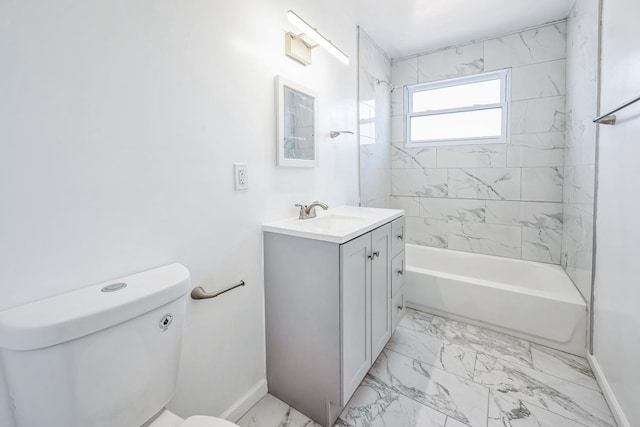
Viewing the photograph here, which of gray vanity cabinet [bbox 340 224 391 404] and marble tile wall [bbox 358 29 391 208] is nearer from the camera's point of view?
gray vanity cabinet [bbox 340 224 391 404]

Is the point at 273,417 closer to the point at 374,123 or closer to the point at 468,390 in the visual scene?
the point at 468,390

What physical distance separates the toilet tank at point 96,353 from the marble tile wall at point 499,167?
2.62 metres

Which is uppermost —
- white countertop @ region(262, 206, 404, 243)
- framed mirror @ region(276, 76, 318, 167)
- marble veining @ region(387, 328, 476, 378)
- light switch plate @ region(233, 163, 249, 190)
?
framed mirror @ region(276, 76, 318, 167)

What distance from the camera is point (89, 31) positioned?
836mm

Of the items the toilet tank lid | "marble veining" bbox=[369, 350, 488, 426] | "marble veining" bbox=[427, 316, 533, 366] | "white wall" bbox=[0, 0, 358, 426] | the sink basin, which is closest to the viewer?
the toilet tank lid

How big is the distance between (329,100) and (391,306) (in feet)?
4.69

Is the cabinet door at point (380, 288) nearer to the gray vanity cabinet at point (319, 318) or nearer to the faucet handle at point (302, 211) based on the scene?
the gray vanity cabinet at point (319, 318)

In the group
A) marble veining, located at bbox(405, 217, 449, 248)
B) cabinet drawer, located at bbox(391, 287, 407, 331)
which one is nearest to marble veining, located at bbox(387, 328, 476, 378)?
cabinet drawer, located at bbox(391, 287, 407, 331)

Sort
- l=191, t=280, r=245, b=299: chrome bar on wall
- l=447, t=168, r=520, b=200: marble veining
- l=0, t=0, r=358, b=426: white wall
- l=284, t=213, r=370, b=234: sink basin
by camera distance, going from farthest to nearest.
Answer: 1. l=447, t=168, r=520, b=200: marble veining
2. l=284, t=213, r=370, b=234: sink basin
3. l=191, t=280, r=245, b=299: chrome bar on wall
4. l=0, t=0, r=358, b=426: white wall

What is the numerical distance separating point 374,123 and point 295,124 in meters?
1.28

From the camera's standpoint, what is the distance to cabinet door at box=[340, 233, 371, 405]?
1270mm

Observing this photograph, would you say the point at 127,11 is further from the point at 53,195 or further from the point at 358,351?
the point at 358,351

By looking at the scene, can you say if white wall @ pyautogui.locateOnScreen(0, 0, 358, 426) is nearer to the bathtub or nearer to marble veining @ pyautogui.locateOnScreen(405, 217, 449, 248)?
the bathtub

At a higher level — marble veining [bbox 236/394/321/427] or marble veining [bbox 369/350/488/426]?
marble veining [bbox 369/350/488/426]
